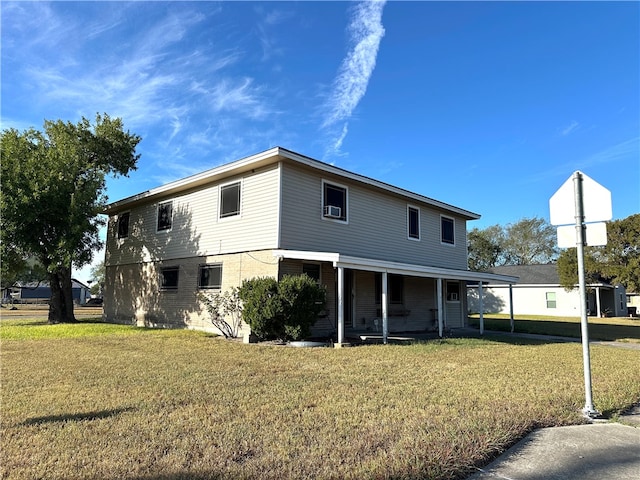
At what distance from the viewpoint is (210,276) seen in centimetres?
1417

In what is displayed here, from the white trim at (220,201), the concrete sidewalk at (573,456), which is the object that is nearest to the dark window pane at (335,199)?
the white trim at (220,201)

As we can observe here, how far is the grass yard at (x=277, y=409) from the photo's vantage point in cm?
326

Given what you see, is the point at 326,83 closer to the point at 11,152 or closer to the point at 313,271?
the point at 313,271

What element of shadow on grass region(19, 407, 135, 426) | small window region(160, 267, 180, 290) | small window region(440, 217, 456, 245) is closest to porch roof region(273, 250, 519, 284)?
small window region(440, 217, 456, 245)

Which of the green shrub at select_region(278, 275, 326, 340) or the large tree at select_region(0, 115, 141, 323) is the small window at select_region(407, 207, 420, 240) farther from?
the large tree at select_region(0, 115, 141, 323)

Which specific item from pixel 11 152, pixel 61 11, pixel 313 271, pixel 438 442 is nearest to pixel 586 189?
pixel 438 442

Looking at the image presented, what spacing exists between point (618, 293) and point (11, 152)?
42741mm

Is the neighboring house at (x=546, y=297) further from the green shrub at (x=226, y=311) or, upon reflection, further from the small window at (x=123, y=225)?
the small window at (x=123, y=225)

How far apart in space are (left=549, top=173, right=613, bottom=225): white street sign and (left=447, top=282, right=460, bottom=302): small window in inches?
556

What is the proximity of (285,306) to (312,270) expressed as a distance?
2.53m

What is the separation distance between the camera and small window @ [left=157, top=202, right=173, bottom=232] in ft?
52.7

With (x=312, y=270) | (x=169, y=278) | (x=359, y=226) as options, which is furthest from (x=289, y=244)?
(x=169, y=278)

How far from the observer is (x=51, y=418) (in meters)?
4.38

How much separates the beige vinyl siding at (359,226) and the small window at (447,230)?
26 centimetres
